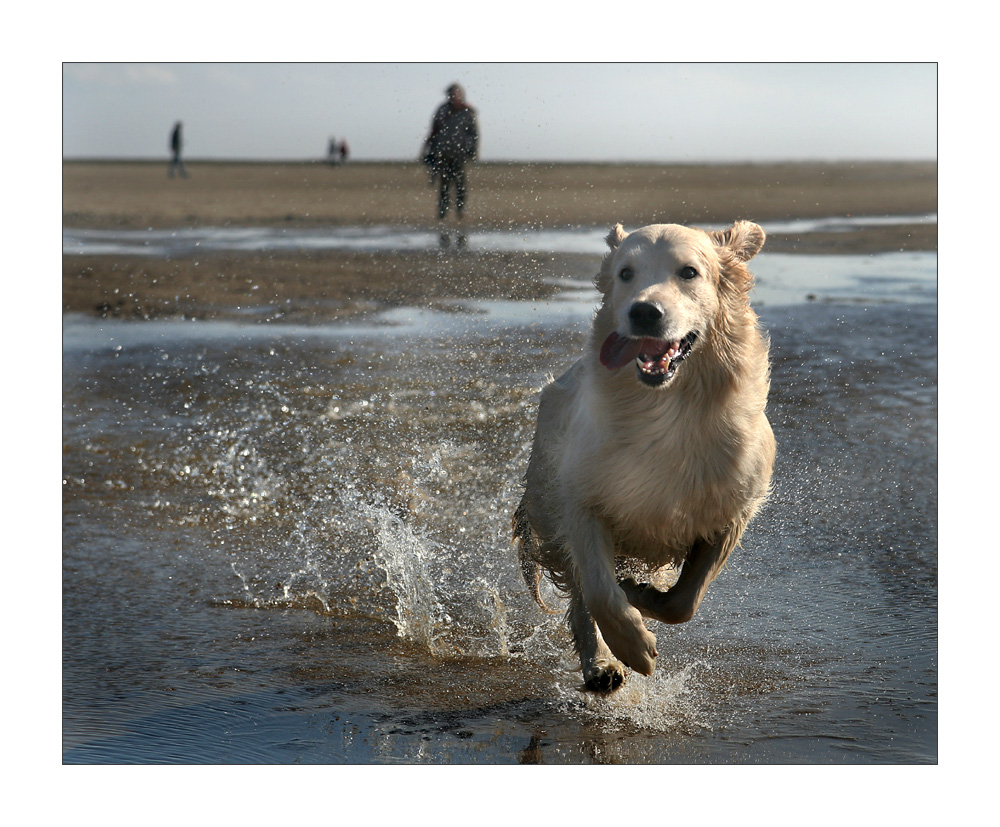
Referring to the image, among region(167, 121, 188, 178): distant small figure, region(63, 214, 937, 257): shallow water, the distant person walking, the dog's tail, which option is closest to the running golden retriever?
the dog's tail

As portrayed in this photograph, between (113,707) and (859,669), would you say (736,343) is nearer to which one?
(859,669)

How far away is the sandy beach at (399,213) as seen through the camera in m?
13.3

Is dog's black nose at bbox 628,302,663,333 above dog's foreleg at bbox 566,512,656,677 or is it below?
above

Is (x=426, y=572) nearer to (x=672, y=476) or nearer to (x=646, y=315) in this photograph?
(x=672, y=476)

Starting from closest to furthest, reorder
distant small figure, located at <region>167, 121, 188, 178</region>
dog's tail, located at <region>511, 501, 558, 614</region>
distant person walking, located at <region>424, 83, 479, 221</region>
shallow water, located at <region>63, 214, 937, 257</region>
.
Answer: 1. dog's tail, located at <region>511, 501, 558, 614</region>
2. distant person walking, located at <region>424, 83, 479, 221</region>
3. shallow water, located at <region>63, 214, 937, 257</region>
4. distant small figure, located at <region>167, 121, 188, 178</region>

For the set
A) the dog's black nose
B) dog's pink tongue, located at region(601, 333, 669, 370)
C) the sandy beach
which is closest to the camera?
the dog's black nose

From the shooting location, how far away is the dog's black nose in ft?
12.3

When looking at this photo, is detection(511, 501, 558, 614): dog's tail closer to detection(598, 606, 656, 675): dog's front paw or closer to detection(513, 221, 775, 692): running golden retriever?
detection(513, 221, 775, 692): running golden retriever

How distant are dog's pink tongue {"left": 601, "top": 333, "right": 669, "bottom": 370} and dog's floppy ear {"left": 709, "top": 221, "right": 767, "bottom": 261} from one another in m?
0.54

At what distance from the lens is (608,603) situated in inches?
162

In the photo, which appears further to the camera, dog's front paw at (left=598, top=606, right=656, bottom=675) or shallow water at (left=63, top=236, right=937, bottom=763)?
shallow water at (left=63, top=236, right=937, bottom=763)

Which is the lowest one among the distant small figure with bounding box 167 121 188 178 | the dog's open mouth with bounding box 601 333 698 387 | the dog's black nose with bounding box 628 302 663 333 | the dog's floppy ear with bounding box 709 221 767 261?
the dog's open mouth with bounding box 601 333 698 387

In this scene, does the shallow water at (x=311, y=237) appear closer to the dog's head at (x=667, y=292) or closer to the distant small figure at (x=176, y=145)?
the distant small figure at (x=176, y=145)

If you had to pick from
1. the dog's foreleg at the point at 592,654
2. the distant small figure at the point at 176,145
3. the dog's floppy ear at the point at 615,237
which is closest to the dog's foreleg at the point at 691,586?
the dog's foreleg at the point at 592,654
